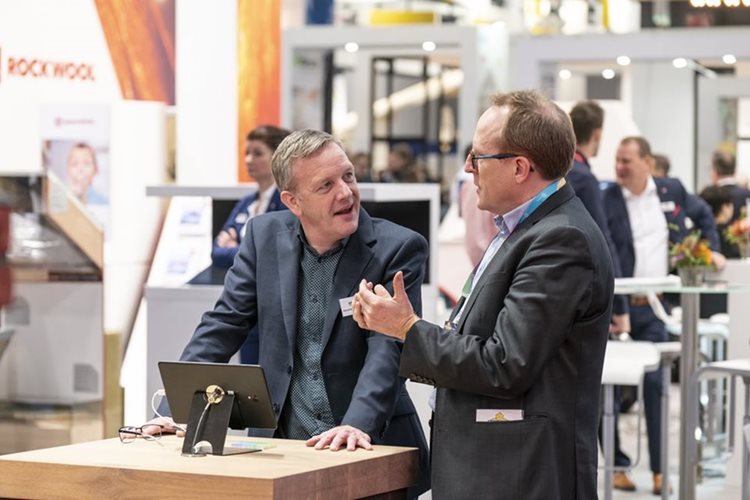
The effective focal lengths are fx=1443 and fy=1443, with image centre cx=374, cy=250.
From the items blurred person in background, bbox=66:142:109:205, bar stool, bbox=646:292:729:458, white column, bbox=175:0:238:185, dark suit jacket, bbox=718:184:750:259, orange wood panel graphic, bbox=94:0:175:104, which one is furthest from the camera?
white column, bbox=175:0:238:185

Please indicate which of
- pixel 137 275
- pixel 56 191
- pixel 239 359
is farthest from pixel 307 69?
pixel 239 359

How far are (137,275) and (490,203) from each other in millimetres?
7868

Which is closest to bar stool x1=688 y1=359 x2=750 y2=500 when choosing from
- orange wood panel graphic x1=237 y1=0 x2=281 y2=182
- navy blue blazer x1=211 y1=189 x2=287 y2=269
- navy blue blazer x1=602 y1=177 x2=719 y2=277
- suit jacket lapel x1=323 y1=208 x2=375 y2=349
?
navy blue blazer x1=602 y1=177 x2=719 y2=277

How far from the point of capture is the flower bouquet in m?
6.28

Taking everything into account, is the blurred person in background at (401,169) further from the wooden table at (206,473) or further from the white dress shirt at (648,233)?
the wooden table at (206,473)

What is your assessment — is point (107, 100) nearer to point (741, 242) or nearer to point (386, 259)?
point (741, 242)

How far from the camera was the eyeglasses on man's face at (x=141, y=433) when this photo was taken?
346 cm

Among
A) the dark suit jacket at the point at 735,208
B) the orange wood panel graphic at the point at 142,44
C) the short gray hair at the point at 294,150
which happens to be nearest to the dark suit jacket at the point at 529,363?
the short gray hair at the point at 294,150

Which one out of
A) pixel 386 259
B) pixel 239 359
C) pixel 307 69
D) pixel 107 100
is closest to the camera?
pixel 386 259

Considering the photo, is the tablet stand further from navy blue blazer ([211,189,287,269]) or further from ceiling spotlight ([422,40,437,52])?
ceiling spotlight ([422,40,437,52])

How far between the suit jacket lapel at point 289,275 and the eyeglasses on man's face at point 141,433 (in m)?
0.39

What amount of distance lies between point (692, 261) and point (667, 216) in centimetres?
202

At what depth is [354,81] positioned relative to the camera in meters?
18.6

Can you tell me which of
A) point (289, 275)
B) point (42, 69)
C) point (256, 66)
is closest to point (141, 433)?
point (289, 275)
